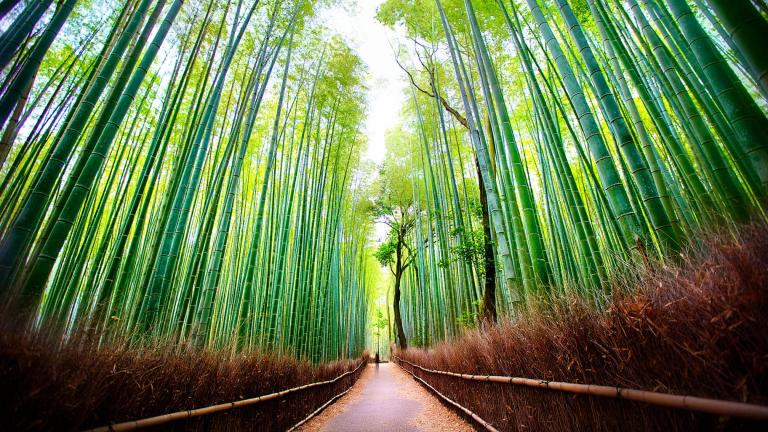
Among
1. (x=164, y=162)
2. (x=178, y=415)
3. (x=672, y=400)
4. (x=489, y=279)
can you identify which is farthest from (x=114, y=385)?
(x=489, y=279)

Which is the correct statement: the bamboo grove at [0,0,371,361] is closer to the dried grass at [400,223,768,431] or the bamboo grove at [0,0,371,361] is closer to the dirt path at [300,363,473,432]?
the dirt path at [300,363,473,432]

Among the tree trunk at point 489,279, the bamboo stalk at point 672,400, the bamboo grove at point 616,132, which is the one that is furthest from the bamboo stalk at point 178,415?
the tree trunk at point 489,279

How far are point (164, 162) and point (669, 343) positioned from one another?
491 cm

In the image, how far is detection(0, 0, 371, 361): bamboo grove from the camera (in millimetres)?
1439

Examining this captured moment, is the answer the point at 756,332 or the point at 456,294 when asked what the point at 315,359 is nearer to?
the point at 456,294

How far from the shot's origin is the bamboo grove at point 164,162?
1.44 metres

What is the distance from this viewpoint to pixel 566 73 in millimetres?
1834

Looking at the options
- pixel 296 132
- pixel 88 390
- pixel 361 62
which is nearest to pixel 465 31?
pixel 361 62

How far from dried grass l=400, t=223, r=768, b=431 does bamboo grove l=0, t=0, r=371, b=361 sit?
191 cm

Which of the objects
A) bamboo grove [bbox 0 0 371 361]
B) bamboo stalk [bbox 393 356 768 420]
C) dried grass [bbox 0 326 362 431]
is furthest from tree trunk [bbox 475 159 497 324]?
dried grass [bbox 0 326 362 431]

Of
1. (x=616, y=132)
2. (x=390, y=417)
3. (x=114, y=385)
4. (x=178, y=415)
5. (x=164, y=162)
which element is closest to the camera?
(x=114, y=385)

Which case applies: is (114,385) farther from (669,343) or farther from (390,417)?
(390,417)

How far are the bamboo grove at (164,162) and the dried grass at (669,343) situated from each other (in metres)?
1.91

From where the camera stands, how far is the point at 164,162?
4.03m
